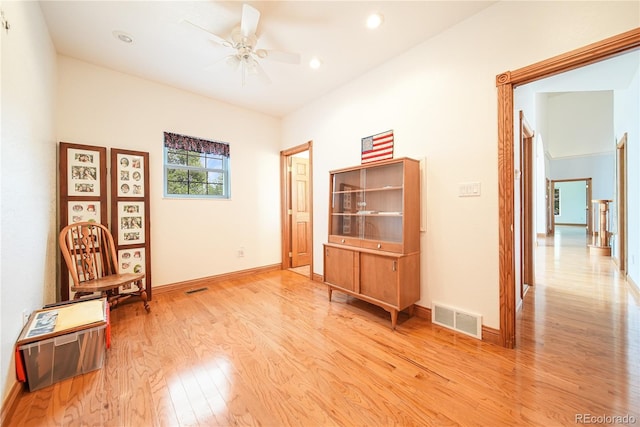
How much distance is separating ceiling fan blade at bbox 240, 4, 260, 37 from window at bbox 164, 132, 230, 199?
2.00m

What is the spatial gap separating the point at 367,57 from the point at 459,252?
2364 millimetres

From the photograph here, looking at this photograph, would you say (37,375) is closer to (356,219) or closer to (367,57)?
(356,219)

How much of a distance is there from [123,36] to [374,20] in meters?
2.48

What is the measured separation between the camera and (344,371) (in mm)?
1741

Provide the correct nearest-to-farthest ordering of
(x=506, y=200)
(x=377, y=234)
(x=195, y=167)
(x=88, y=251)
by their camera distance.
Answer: (x=506, y=200) → (x=88, y=251) → (x=377, y=234) → (x=195, y=167)

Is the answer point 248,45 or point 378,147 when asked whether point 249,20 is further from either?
point 378,147

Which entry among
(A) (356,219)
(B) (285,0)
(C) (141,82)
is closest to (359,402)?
(A) (356,219)

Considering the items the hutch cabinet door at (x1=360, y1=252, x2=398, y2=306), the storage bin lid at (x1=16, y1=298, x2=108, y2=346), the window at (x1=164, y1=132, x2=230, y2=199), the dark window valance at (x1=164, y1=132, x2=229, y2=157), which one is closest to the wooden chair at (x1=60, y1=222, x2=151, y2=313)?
the storage bin lid at (x1=16, y1=298, x2=108, y2=346)

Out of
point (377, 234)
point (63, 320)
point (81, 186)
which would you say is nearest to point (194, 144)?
point (81, 186)

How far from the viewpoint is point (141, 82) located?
3236mm

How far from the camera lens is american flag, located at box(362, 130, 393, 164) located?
2.86 m

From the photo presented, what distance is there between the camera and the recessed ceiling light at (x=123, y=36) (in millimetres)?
2395

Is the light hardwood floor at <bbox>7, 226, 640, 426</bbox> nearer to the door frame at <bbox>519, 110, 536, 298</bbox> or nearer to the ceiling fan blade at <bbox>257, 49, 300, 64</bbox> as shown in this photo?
the door frame at <bbox>519, 110, 536, 298</bbox>
